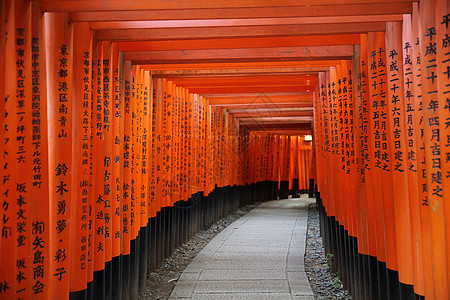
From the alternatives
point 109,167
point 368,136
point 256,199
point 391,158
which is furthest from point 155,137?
point 256,199

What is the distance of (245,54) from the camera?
17.5ft

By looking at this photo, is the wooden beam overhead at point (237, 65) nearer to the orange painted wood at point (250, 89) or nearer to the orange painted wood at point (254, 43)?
the orange painted wood at point (254, 43)

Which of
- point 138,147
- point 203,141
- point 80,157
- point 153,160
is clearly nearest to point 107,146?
point 80,157

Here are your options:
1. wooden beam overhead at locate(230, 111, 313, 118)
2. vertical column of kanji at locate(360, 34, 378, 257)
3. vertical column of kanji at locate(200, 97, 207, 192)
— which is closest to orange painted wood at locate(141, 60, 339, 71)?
vertical column of kanji at locate(360, 34, 378, 257)

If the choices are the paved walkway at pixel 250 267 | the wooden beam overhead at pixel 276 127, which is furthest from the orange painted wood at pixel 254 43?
the wooden beam overhead at pixel 276 127

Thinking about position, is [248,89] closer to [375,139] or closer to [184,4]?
[375,139]

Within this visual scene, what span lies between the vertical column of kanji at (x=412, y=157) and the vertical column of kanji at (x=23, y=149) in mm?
2809

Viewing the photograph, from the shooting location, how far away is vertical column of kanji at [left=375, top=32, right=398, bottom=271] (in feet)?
12.8

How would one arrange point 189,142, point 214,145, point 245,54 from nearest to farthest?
1. point 245,54
2. point 189,142
3. point 214,145

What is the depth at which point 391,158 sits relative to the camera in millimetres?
3961

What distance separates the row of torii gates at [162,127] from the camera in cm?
286

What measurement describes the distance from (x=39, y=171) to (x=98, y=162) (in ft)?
4.63

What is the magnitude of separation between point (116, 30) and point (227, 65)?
2.48 m

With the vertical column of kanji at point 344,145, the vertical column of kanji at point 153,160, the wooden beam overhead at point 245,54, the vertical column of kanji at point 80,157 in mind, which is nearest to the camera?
the vertical column of kanji at point 80,157
